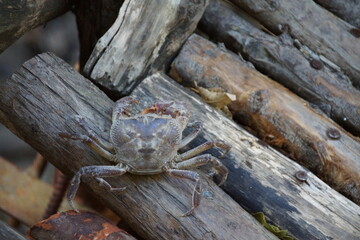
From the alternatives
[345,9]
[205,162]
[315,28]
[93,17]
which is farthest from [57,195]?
[345,9]

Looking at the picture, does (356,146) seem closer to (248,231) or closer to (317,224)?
(317,224)

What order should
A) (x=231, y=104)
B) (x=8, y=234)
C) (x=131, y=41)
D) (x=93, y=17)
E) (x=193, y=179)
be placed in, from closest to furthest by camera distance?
(x=8, y=234)
(x=193, y=179)
(x=131, y=41)
(x=231, y=104)
(x=93, y=17)

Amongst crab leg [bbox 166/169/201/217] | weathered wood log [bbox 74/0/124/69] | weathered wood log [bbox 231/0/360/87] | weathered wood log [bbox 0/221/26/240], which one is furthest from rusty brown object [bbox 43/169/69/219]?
weathered wood log [bbox 231/0/360/87]

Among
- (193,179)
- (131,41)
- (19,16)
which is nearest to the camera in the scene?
(193,179)

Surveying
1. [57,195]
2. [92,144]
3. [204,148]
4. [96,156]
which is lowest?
[57,195]

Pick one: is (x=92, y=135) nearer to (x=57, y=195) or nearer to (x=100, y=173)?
(x=100, y=173)

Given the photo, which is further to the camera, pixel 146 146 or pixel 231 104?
pixel 231 104

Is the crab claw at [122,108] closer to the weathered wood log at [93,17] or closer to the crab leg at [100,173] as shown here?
the crab leg at [100,173]

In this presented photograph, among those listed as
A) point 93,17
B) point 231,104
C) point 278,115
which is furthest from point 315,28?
point 93,17

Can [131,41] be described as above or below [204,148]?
above

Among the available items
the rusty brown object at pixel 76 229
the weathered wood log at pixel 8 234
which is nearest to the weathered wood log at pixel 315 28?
the rusty brown object at pixel 76 229

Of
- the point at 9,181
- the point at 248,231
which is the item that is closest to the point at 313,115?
the point at 248,231
